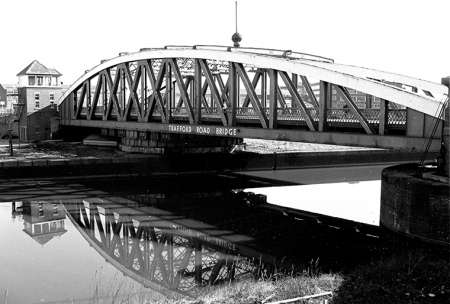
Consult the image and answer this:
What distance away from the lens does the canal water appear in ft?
51.7

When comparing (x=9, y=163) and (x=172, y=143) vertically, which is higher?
(x=172, y=143)

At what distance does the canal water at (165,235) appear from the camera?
1576 centimetres

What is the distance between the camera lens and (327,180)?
132 ft

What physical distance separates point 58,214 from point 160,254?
35.4 feet

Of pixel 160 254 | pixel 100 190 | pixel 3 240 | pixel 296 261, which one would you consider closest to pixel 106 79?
pixel 100 190

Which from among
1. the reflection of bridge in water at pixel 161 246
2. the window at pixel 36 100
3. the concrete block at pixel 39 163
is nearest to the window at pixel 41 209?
the reflection of bridge in water at pixel 161 246

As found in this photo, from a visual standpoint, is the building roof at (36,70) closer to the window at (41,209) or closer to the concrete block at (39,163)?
the concrete block at (39,163)

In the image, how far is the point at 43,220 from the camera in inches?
1001

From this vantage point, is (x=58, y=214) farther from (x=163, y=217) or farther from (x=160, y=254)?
(x=160, y=254)

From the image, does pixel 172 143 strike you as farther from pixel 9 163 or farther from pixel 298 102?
pixel 298 102

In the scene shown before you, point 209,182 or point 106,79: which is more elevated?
point 106,79

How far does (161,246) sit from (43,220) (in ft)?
27.4

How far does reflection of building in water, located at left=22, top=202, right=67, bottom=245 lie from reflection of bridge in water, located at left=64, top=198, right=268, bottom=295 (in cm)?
72

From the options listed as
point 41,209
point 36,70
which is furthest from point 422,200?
point 36,70
